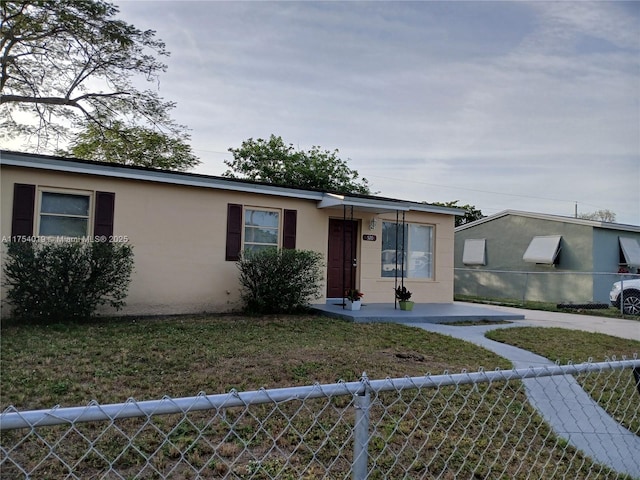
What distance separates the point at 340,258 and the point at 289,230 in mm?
1747

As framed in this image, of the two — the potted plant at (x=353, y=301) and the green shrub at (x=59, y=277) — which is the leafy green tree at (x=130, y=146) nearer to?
the green shrub at (x=59, y=277)

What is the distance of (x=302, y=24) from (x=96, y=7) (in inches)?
358

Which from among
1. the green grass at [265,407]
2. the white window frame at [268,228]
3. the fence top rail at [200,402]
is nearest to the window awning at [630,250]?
the green grass at [265,407]

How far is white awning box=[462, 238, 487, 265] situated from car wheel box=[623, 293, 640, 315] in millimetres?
7353

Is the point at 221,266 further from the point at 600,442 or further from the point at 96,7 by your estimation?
the point at 96,7

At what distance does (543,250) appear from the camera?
18.3 meters

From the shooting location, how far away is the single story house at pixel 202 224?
871cm

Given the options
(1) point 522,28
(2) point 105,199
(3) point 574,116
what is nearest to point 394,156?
(3) point 574,116

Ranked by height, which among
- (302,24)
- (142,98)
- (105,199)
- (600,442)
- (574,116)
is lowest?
(600,442)

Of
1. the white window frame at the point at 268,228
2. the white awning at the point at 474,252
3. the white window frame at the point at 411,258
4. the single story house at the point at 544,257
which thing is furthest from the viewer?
the white awning at the point at 474,252

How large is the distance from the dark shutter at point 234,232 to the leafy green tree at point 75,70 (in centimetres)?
804

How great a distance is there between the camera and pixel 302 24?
890 cm

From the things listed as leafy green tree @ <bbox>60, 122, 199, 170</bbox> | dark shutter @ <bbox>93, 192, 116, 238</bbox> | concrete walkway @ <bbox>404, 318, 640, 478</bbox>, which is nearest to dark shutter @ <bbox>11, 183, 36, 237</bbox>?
dark shutter @ <bbox>93, 192, 116, 238</bbox>

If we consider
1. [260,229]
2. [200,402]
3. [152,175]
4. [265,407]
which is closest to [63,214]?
[152,175]
